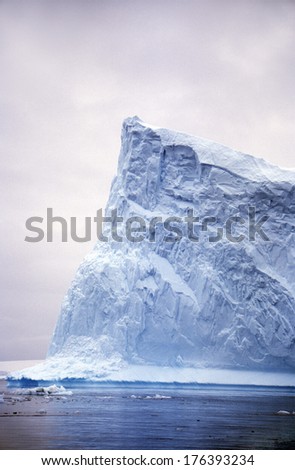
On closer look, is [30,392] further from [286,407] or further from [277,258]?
[277,258]

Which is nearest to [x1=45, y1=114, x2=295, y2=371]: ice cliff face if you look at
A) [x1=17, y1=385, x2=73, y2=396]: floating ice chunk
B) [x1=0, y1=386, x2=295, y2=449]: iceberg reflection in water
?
[x1=0, y1=386, x2=295, y2=449]: iceberg reflection in water

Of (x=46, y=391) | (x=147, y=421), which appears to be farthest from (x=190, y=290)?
(x=147, y=421)

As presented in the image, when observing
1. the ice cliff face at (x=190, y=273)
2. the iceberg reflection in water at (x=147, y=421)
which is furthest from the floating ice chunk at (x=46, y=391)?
the ice cliff face at (x=190, y=273)

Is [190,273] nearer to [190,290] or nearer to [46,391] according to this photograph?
[190,290]

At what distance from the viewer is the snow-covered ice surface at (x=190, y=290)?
18656 mm

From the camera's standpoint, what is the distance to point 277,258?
19609 millimetres

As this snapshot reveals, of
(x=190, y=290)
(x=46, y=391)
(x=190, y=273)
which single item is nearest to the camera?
(x=46, y=391)

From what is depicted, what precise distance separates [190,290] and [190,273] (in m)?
0.50

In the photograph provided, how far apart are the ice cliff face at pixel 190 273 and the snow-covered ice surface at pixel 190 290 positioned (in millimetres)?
29

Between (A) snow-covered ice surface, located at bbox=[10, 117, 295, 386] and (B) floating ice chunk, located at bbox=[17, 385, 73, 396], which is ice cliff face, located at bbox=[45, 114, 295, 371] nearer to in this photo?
(A) snow-covered ice surface, located at bbox=[10, 117, 295, 386]

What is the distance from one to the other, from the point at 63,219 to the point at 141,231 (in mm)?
3671

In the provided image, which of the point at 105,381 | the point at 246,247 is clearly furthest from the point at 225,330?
the point at 105,381

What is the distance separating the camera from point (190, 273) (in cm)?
1939

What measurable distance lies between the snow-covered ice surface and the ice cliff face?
3 centimetres
